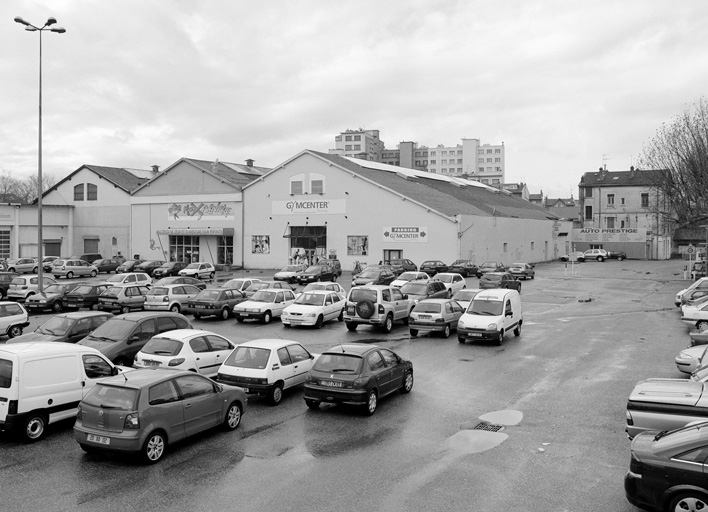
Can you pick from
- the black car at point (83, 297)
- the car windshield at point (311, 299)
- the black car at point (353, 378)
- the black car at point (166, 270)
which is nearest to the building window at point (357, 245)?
the black car at point (166, 270)

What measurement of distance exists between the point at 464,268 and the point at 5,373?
42.9m

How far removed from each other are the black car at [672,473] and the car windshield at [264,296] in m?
21.4

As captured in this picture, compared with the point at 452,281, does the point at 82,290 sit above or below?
below

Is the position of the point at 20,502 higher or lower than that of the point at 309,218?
lower

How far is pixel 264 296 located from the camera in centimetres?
2842

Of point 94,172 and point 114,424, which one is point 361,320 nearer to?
point 114,424

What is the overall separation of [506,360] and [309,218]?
137 feet

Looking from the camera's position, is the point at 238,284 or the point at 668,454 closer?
the point at 668,454

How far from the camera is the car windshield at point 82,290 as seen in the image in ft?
100

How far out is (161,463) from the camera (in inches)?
415

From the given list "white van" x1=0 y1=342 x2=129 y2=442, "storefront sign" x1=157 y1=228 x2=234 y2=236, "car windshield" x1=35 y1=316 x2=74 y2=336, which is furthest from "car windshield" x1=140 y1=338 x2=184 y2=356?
"storefront sign" x1=157 y1=228 x2=234 y2=236

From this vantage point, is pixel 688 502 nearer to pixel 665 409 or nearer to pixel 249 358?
pixel 665 409

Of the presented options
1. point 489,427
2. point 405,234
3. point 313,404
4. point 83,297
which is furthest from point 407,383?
point 405,234

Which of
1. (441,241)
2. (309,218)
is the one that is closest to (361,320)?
(441,241)
